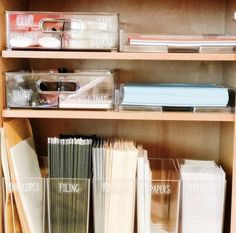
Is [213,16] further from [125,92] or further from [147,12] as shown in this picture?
[125,92]

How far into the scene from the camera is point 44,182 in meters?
0.97

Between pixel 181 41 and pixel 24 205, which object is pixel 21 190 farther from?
pixel 181 41

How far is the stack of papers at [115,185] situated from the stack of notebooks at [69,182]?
0.08 ft

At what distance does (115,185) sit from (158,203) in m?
0.13

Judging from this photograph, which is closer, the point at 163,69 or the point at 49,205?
the point at 49,205

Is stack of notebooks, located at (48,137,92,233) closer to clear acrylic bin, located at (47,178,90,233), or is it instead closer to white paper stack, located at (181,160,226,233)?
clear acrylic bin, located at (47,178,90,233)

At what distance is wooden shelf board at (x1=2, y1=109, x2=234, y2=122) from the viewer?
0.94 meters

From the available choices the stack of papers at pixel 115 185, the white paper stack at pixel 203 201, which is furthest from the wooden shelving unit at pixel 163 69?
the stack of papers at pixel 115 185

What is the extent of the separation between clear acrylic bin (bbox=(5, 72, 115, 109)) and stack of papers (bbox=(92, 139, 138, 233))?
4.7 inches

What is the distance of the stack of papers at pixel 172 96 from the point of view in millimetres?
958

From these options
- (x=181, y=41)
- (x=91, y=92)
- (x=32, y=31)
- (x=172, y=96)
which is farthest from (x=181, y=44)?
(x=32, y=31)

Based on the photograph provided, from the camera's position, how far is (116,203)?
0.97 meters

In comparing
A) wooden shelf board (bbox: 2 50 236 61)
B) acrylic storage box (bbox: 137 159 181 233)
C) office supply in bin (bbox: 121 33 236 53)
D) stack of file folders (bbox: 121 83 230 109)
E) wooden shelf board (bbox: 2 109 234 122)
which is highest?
office supply in bin (bbox: 121 33 236 53)

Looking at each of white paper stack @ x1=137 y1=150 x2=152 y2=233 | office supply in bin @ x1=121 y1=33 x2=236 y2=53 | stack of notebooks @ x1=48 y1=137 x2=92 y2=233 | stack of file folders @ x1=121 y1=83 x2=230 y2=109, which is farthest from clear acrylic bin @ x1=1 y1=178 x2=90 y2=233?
office supply in bin @ x1=121 y1=33 x2=236 y2=53
